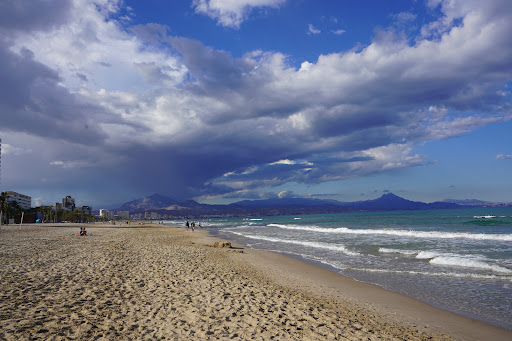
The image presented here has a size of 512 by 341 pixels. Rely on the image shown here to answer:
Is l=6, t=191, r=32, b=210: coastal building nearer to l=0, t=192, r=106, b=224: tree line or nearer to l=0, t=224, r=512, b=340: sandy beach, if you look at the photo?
l=0, t=192, r=106, b=224: tree line

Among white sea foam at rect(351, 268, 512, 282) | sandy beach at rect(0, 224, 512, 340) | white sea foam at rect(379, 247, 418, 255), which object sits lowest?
white sea foam at rect(351, 268, 512, 282)

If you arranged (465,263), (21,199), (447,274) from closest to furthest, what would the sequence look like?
(447,274) → (465,263) → (21,199)

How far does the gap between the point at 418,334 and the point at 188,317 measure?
4.96m

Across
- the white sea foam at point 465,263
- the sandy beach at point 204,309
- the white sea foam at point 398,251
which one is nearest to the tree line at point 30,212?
the sandy beach at point 204,309

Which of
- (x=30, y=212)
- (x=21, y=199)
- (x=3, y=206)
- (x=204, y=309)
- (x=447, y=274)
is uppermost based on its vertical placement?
(x=21, y=199)

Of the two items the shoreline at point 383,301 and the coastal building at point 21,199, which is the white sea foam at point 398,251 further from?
the coastal building at point 21,199

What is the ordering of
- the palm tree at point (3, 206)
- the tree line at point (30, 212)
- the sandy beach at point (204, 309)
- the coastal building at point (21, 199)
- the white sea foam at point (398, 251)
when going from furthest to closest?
the coastal building at point (21, 199)
the tree line at point (30, 212)
the palm tree at point (3, 206)
the white sea foam at point (398, 251)
the sandy beach at point (204, 309)

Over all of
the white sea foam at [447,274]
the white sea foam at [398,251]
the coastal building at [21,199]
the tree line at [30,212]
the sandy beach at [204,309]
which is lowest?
the white sea foam at [447,274]

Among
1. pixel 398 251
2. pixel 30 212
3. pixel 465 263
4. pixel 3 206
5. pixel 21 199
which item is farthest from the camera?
pixel 21 199

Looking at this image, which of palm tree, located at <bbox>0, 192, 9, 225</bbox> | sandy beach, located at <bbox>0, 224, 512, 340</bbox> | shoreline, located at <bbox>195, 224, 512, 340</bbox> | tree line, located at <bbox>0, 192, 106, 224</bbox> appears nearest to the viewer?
sandy beach, located at <bbox>0, 224, 512, 340</bbox>

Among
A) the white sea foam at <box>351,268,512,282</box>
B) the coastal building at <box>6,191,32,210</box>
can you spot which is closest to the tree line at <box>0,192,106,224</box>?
the coastal building at <box>6,191,32,210</box>

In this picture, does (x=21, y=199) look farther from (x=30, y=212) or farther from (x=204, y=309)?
(x=204, y=309)

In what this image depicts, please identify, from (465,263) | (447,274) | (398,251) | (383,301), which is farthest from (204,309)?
(398,251)

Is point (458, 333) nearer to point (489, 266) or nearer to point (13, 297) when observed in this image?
point (489, 266)
